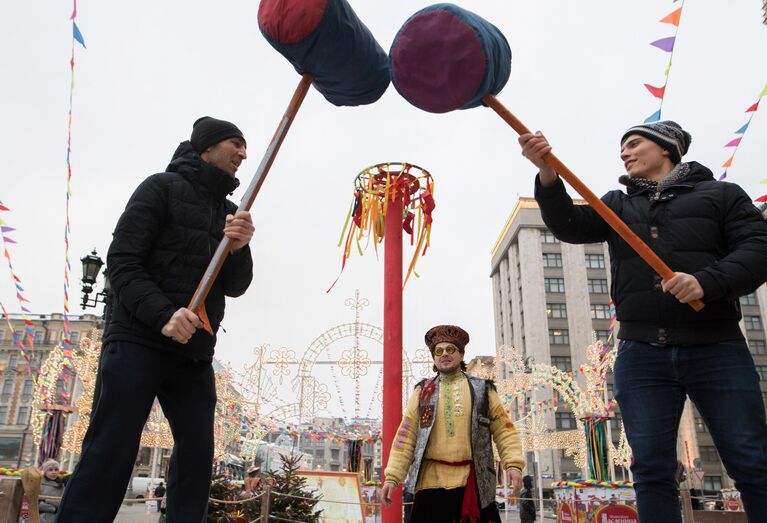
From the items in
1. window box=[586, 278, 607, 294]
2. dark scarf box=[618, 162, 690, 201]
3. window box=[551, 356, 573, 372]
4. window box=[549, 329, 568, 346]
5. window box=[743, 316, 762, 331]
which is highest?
window box=[586, 278, 607, 294]

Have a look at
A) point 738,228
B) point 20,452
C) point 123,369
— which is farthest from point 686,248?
point 20,452

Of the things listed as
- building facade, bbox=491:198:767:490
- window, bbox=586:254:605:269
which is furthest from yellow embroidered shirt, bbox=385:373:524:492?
window, bbox=586:254:605:269

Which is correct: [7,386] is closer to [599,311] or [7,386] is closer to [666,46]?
[599,311]

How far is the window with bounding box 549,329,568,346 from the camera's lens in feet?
160

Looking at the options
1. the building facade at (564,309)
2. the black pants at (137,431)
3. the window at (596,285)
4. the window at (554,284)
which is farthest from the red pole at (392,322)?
the window at (596,285)

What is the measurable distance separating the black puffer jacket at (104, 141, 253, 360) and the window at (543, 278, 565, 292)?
165ft

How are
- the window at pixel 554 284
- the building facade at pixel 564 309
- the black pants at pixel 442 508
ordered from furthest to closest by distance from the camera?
the window at pixel 554 284 → the building facade at pixel 564 309 → the black pants at pixel 442 508

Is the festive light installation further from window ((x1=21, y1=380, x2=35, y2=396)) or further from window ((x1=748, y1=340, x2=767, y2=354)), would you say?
window ((x1=21, y1=380, x2=35, y2=396))

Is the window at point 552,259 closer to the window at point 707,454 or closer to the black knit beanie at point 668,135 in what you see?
the window at point 707,454

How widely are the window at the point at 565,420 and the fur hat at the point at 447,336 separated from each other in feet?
151

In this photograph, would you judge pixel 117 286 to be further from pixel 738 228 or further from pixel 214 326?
pixel 738 228

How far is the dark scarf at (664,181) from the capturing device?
2.41 metres

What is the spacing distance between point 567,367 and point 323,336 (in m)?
35.4

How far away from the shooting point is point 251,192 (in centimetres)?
224
